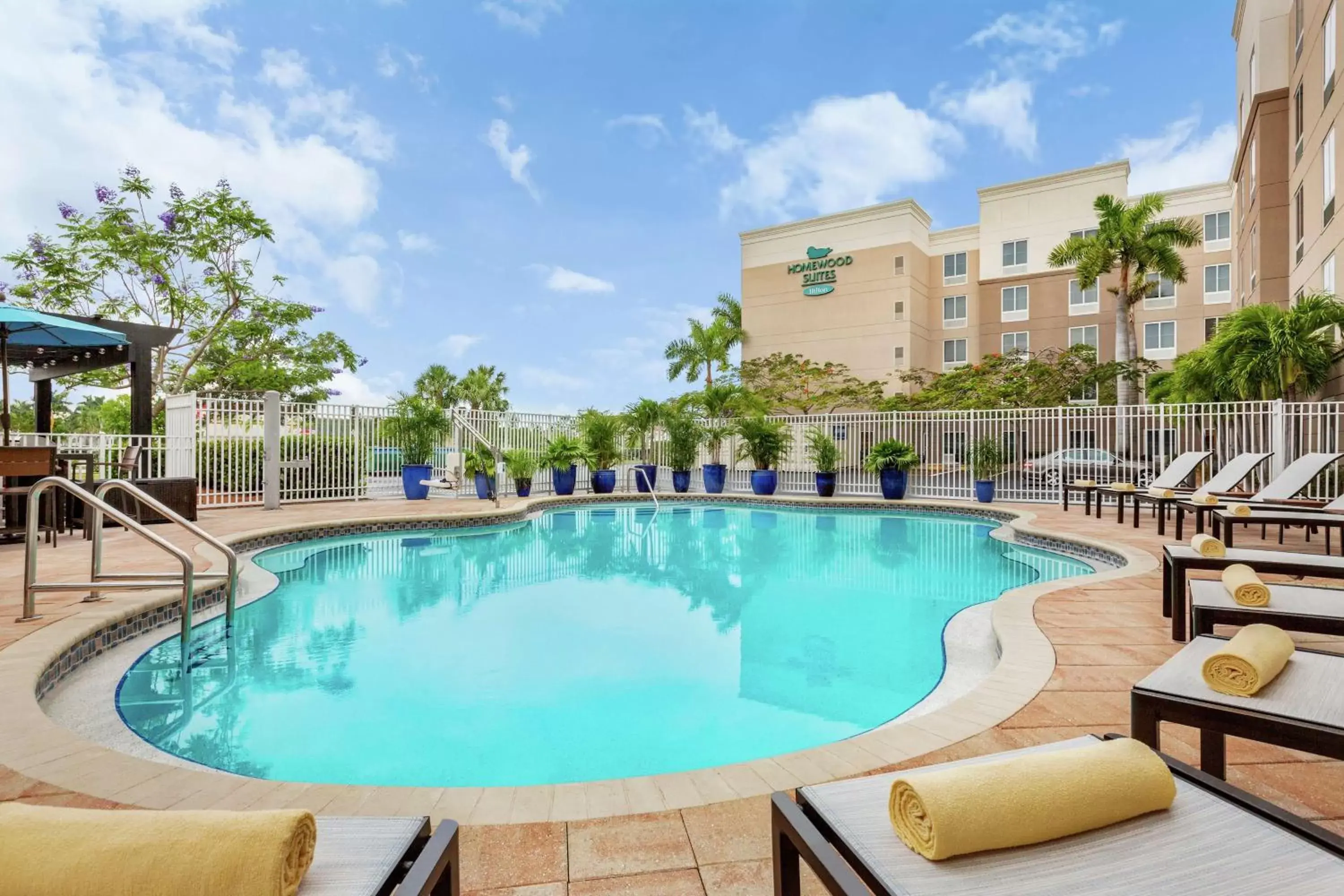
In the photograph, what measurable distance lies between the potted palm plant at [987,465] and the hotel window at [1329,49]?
817 centimetres

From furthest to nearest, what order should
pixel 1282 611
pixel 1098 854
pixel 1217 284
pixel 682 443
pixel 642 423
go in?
pixel 1217 284, pixel 682 443, pixel 642 423, pixel 1282 611, pixel 1098 854

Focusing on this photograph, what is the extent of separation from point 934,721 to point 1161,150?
1327 inches

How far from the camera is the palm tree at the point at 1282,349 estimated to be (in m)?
10.4

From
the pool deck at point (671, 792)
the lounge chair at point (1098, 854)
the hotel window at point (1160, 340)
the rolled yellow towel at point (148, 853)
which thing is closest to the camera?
the rolled yellow towel at point (148, 853)

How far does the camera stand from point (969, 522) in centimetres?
1124

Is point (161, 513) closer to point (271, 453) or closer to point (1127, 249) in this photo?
point (271, 453)

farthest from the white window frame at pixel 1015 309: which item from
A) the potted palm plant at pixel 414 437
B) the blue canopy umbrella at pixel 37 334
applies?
the blue canopy umbrella at pixel 37 334

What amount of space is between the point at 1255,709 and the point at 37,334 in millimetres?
11092

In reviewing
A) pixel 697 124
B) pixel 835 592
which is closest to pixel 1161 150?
pixel 697 124

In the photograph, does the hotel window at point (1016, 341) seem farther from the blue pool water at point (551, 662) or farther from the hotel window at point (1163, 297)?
the blue pool water at point (551, 662)

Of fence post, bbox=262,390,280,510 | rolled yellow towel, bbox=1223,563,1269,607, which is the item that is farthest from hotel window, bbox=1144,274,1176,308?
fence post, bbox=262,390,280,510

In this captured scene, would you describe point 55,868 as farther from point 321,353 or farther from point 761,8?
point 321,353

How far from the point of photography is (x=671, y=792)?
2080 mm

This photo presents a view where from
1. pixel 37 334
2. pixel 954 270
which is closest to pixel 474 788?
pixel 37 334
